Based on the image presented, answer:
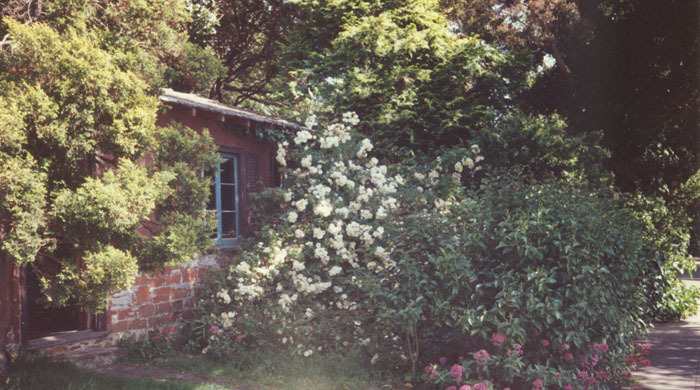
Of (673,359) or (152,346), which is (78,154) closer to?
(152,346)

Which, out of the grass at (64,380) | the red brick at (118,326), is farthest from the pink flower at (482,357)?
the red brick at (118,326)

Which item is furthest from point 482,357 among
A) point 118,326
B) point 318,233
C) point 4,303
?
point 118,326

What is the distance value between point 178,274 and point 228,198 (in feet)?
5.44

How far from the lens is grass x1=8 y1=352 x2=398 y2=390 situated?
5699mm

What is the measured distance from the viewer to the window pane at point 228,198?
9461 mm

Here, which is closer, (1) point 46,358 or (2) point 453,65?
(1) point 46,358

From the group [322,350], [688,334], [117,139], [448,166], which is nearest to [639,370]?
[688,334]

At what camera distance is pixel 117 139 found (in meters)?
4.85

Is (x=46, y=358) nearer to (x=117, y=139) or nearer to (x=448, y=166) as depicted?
(x=117, y=139)

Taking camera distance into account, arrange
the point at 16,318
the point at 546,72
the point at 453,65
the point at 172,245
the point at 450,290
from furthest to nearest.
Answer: the point at 546,72
the point at 453,65
the point at 16,318
the point at 450,290
the point at 172,245

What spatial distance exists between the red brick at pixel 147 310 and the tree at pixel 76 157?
2500mm

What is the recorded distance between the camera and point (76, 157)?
4785mm

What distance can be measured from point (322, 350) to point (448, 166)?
471 cm

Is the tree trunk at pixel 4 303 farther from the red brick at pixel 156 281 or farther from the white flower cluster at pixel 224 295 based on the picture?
the white flower cluster at pixel 224 295
